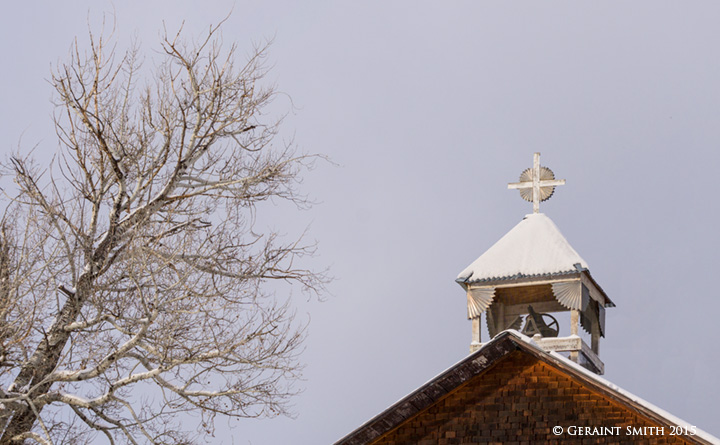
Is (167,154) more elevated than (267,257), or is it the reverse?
(167,154)

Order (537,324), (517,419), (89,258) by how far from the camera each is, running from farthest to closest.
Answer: (537,324) < (89,258) < (517,419)

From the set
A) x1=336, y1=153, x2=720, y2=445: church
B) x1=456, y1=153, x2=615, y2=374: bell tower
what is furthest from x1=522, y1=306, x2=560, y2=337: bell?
x1=336, y1=153, x2=720, y2=445: church

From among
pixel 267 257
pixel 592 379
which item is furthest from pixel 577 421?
pixel 267 257

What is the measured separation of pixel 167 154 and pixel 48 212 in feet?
7.62

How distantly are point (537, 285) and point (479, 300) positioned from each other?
1441 millimetres

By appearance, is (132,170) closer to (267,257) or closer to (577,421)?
(267,257)

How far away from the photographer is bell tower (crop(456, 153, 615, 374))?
16766 millimetres

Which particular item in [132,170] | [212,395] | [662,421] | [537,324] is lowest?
[662,421]

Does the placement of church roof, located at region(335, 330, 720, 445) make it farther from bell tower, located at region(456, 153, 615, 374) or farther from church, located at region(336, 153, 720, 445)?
bell tower, located at region(456, 153, 615, 374)

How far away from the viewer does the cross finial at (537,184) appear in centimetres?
1862

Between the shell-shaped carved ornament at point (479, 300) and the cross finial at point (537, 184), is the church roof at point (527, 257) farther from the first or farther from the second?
the cross finial at point (537, 184)

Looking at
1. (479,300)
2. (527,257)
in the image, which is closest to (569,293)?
(527,257)

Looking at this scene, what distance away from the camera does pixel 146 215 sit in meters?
15.9

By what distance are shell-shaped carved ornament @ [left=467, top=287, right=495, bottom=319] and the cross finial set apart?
248 cm
